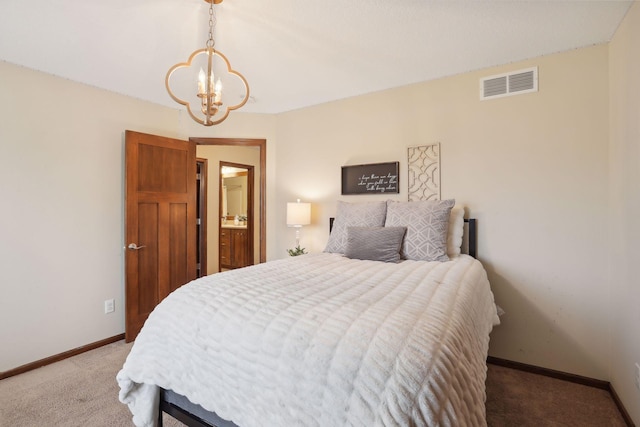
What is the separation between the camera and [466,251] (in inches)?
103

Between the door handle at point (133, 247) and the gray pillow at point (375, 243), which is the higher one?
the gray pillow at point (375, 243)

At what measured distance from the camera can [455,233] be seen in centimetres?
251

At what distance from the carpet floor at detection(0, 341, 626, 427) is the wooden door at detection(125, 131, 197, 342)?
28.4 inches

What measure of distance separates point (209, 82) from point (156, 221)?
6.48 feet

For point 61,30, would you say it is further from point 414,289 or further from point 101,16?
point 414,289

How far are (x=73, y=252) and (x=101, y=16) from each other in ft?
6.42

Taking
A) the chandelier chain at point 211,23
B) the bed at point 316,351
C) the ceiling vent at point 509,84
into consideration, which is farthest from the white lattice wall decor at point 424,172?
the chandelier chain at point 211,23

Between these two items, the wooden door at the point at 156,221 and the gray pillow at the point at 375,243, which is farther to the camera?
the wooden door at the point at 156,221

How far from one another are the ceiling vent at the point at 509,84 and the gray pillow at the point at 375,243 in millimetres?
1343

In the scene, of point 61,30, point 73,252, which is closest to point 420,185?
point 61,30

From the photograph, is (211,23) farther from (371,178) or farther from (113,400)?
(113,400)

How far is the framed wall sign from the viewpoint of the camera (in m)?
2.97

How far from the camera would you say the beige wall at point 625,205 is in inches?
68.9

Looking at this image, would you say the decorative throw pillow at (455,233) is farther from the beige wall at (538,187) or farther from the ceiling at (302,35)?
the ceiling at (302,35)
